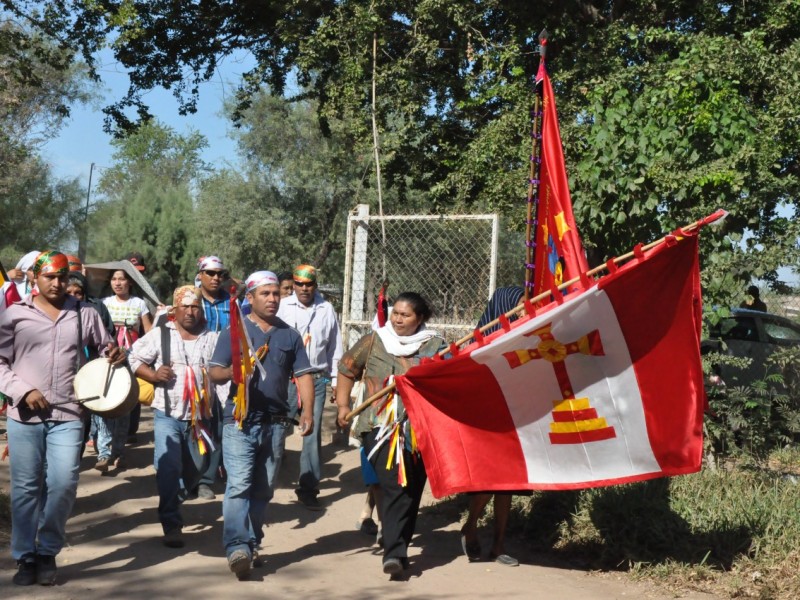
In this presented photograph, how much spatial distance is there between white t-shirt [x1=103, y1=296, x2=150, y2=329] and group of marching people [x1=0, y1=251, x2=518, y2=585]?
2477mm

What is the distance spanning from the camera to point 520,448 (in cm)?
625

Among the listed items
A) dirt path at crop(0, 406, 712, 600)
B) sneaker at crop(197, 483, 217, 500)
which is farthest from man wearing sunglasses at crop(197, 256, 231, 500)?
dirt path at crop(0, 406, 712, 600)

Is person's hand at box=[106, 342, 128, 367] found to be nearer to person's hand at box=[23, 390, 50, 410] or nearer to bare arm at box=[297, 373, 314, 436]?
person's hand at box=[23, 390, 50, 410]

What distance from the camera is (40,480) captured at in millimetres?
6086

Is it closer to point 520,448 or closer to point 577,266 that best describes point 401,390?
point 520,448

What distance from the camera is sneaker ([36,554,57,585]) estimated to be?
594 centimetres

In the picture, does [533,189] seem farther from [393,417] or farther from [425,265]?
[425,265]

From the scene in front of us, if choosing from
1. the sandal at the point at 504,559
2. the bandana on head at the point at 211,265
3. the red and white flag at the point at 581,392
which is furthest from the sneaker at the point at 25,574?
the bandana on head at the point at 211,265

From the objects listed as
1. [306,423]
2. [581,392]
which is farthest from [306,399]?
[581,392]

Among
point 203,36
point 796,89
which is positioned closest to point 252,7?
point 203,36

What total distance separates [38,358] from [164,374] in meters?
1.23

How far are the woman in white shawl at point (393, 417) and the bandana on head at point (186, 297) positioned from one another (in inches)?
51.3

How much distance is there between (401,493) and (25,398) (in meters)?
2.32

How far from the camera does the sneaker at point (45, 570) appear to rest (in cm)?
594
